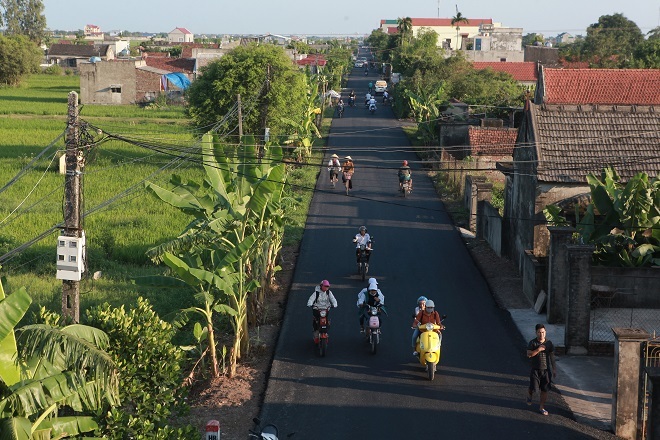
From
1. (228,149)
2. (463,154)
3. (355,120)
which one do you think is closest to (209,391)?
(228,149)

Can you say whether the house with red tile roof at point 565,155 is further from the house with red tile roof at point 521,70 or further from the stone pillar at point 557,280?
the house with red tile roof at point 521,70

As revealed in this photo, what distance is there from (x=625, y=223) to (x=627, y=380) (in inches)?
241

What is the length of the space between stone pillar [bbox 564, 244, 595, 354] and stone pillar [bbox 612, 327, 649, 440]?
3.37 m

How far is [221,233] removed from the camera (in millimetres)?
16344

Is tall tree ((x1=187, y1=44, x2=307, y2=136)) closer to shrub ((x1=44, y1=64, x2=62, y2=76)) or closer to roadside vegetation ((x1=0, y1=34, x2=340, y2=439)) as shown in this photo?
roadside vegetation ((x1=0, y1=34, x2=340, y2=439))

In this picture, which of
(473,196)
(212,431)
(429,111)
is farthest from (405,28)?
(212,431)

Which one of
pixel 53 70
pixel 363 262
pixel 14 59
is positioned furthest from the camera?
pixel 53 70

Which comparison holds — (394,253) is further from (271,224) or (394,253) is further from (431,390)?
(431,390)

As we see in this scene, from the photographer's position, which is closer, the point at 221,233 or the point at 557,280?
the point at 221,233

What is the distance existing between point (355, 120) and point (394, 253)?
38.3 m

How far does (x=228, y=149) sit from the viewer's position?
1451 inches

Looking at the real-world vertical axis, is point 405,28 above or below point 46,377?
above

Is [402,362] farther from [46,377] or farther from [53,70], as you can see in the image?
[53,70]

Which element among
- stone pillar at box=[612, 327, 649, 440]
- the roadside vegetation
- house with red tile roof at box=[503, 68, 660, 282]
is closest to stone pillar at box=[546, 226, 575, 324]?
house with red tile roof at box=[503, 68, 660, 282]
